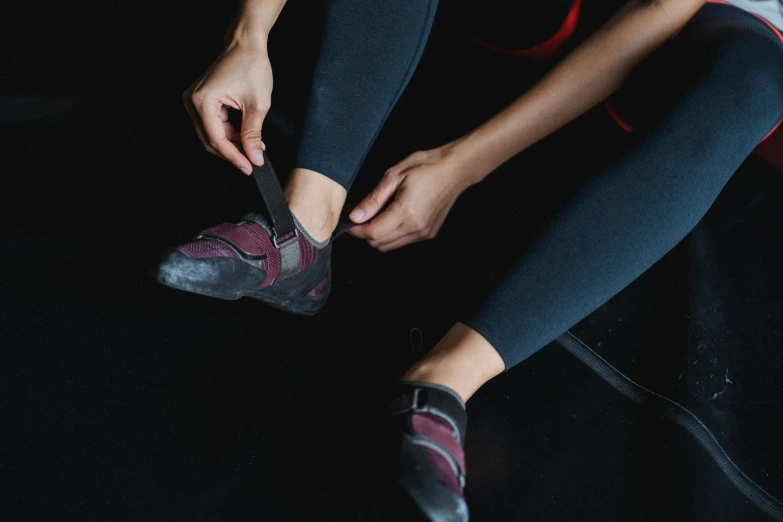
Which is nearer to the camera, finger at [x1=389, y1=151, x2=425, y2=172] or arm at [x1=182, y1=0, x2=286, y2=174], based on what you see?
arm at [x1=182, y1=0, x2=286, y2=174]

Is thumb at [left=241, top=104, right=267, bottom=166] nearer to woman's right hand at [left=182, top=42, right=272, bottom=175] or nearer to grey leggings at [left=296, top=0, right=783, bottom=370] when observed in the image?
woman's right hand at [left=182, top=42, right=272, bottom=175]

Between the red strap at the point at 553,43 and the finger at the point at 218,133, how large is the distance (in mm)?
403

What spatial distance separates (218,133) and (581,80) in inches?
15.1

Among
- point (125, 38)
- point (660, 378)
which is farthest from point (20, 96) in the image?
point (660, 378)

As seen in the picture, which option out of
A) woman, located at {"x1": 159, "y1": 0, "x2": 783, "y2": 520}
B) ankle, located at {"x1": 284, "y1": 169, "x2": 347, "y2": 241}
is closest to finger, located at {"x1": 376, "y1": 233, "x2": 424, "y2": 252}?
woman, located at {"x1": 159, "y1": 0, "x2": 783, "y2": 520}

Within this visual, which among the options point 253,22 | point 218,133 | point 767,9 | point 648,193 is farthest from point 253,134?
point 767,9

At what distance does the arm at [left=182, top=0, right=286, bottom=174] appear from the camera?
0.61m

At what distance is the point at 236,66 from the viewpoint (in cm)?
63

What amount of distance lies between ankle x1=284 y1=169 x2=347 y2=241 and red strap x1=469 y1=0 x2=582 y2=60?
318mm

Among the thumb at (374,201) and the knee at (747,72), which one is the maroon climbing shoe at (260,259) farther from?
the knee at (747,72)

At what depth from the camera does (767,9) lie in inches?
26.0

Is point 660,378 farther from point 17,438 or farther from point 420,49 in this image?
point 17,438

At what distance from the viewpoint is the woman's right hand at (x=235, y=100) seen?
0.61 metres

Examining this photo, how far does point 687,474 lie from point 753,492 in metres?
0.07
